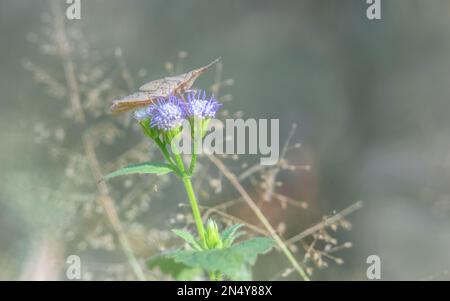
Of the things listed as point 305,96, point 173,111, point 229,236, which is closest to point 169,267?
point 229,236

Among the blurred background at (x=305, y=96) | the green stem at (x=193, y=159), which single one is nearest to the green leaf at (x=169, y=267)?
the green stem at (x=193, y=159)

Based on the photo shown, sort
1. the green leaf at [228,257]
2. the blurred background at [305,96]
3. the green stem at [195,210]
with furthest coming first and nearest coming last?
the blurred background at [305,96], the green stem at [195,210], the green leaf at [228,257]

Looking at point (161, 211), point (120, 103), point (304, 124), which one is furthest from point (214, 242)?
point (304, 124)

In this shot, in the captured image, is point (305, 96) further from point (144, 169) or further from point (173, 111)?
point (144, 169)

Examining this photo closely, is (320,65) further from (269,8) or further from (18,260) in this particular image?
(18,260)

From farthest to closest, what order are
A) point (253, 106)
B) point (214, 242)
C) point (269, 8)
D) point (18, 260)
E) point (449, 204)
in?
point (269, 8), point (253, 106), point (449, 204), point (18, 260), point (214, 242)

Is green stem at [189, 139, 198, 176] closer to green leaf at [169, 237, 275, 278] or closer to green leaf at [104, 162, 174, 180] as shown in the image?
green leaf at [104, 162, 174, 180]

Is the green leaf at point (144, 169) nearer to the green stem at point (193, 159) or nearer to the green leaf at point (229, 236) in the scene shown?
the green stem at point (193, 159)
